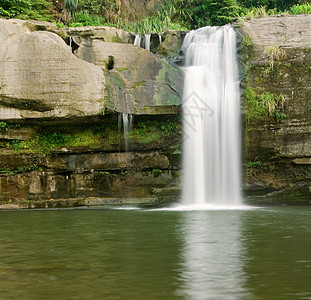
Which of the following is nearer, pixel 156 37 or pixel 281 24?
pixel 281 24

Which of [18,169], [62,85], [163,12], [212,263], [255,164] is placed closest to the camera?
A: [212,263]

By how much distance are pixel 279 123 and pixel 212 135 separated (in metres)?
2.09

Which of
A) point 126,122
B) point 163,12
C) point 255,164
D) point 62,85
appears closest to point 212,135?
point 255,164

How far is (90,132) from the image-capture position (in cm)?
1527

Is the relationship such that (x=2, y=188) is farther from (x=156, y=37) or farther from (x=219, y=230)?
(x=219, y=230)

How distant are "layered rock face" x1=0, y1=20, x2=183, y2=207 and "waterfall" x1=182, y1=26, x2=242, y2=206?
0.45m

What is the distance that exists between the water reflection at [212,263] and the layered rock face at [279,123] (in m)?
6.25

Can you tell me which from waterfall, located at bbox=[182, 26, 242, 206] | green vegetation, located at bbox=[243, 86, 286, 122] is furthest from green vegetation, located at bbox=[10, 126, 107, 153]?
green vegetation, located at bbox=[243, 86, 286, 122]

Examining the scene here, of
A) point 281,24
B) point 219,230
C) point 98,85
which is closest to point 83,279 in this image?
point 219,230

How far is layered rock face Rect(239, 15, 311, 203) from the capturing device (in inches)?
561

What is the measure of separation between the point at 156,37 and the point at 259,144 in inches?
235

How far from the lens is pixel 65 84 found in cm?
1395

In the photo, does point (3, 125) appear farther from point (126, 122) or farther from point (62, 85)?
point (126, 122)

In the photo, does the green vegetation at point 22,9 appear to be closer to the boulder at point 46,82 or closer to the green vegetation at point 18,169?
the boulder at point 46,82
